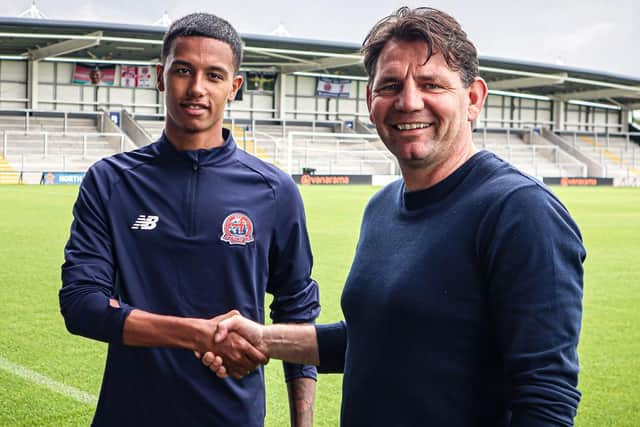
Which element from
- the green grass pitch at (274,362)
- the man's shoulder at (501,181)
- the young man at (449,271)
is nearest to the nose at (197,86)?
the young man at (449,271)

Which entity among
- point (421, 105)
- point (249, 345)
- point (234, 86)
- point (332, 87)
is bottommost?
point (249, 345)

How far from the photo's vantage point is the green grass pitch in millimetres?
5008

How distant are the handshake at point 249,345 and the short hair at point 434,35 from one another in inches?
39.2

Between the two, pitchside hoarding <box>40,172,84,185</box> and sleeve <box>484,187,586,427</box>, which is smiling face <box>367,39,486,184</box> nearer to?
sleeve <box>484,187,586,427</box>

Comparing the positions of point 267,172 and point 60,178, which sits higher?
point 267,172

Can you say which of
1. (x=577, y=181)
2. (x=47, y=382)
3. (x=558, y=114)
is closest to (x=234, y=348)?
(x=47, y=382)

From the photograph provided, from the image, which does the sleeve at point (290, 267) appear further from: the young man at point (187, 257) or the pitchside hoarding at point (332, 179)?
the pitchside hoarding at point (332, 179)

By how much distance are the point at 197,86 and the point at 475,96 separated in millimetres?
1090

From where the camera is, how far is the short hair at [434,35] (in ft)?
7.30

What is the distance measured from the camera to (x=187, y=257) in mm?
2830

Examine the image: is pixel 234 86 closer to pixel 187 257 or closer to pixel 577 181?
pixel 187 257

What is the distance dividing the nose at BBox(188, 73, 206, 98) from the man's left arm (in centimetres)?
45

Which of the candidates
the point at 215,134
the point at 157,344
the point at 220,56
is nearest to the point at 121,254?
the point at 157,344

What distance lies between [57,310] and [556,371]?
684 centimetres
